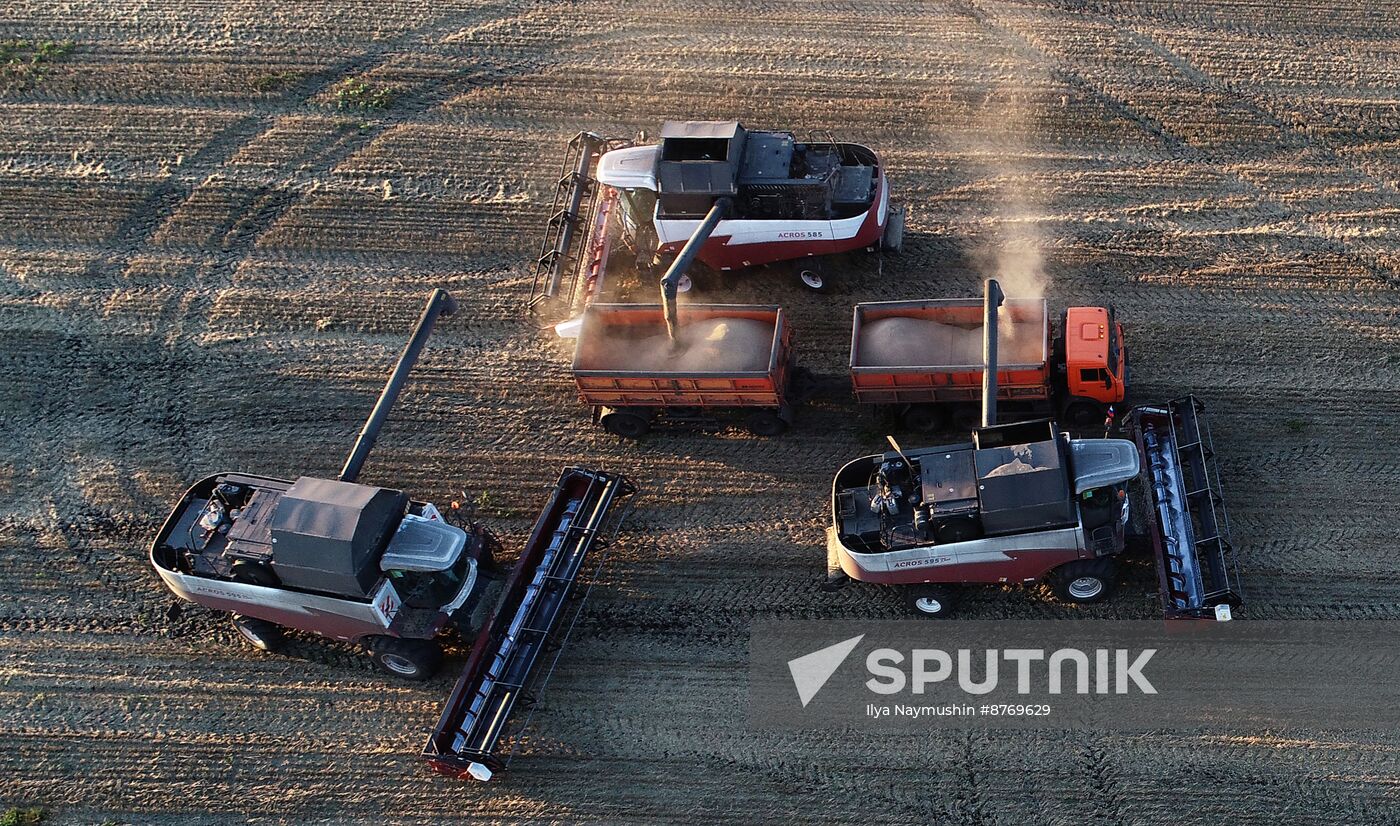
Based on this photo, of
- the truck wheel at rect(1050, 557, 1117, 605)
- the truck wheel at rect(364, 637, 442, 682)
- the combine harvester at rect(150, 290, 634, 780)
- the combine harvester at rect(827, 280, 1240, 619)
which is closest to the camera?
the combine harvester at rect(827, 280, 1240, 619)

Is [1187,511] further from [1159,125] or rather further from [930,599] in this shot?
[1159,125]

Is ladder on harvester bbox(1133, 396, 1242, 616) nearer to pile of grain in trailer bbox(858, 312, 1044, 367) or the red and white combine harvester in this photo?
pile of grain in trailer bbox(858, 312, 1044, 367)

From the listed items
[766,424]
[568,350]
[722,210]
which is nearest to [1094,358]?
[766,424]

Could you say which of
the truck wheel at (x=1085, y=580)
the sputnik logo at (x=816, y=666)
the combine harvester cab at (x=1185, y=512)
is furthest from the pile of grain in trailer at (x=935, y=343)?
the sputnik logo at (x=816, y=666)

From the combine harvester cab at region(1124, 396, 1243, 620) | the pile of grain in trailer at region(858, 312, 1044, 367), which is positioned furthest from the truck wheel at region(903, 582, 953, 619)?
the pile of grain in trailer at region(858, 312, 1044, 367)

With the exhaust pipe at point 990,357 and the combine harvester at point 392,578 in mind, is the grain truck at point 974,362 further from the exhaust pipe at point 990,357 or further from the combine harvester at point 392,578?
the combine harvester at point 392,578

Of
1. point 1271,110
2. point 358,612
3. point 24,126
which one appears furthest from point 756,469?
point 24,126
